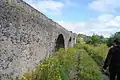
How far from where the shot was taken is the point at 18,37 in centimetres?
659

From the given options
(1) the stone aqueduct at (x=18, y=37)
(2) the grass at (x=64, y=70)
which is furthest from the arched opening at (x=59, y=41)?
(1) the stone aqueduct at (x=18, y=37)

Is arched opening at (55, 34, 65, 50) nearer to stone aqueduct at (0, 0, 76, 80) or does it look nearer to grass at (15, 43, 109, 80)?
grass at (15, 43, 109, 80)

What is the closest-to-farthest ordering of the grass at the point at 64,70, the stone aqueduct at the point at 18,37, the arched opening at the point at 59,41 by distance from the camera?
the stone aqueduct at the point at 18,37, the grass at the point at 64,70, the arched opening at the point at 59,41

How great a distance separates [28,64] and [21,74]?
0.85m

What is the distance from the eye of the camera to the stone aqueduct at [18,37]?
567 cm

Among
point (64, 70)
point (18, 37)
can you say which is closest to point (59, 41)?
point (64, 70)

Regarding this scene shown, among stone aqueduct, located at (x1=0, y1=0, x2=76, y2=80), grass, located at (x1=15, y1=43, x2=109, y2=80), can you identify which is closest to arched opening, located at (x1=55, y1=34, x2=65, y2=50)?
grass, located at (x1=15, y1=43, x2=109, y2=80)

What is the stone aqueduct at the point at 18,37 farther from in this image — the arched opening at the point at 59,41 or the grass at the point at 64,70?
the arched opening at the point at 59,41

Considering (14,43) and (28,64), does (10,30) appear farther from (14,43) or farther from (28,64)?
(28,64)

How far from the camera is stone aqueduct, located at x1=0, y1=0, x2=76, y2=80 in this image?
223 inches

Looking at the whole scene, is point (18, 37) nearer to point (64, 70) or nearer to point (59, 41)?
point (64, 70)

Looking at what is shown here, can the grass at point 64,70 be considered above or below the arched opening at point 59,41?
below

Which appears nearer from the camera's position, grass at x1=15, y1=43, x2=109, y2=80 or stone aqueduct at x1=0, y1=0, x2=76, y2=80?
stone aqueduct at x1=0, y1=0, x2=76, y2=80

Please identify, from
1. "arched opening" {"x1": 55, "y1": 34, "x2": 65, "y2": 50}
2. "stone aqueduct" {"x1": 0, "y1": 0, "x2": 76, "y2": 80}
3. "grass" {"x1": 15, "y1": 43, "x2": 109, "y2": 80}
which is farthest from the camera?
"arched opening" {"x1": 55, "y1": 34, "x2": 65, "y2": 50}
